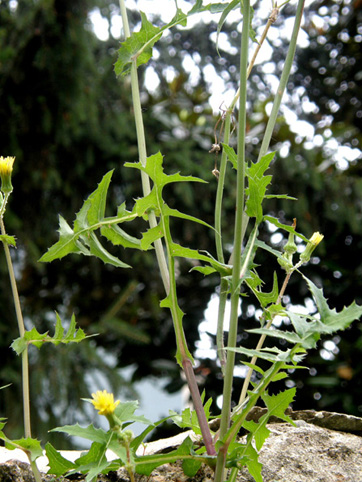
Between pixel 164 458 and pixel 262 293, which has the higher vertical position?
pixel 262 293

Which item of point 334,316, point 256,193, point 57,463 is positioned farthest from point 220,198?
point 57,463

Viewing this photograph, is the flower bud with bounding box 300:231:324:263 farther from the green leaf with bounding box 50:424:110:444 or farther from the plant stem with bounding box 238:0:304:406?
the green leaf with bounding box 50:424:110:444

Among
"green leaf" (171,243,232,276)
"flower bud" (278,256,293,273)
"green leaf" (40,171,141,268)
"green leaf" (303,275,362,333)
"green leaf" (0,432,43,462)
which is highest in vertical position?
"green leaf" (40,171,141,268)

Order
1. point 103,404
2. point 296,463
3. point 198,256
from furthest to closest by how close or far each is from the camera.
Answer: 1. point 296,463
2. point 198,256
3. point 103,404

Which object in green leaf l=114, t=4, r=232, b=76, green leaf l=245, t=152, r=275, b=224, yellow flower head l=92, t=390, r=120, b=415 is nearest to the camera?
yellow flower head l=92, t=390, r=120, b=415

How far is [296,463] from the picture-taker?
61 centimetres

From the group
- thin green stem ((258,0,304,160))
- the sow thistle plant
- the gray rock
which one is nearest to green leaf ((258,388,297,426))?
the sow thistle plant

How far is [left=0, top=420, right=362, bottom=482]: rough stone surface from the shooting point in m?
0.59

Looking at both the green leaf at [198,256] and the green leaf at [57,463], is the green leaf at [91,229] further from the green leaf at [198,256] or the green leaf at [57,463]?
the green leaf at [57,463]

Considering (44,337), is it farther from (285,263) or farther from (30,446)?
(285,263)

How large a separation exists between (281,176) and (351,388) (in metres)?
0.85

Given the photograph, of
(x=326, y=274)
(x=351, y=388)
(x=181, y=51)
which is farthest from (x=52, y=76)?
(x=351, y=388)

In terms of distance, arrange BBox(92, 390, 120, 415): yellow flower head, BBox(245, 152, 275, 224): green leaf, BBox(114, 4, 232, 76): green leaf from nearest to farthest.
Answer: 1. BBox(92, 390, 120, 415): yellow flower head
2. BBox(245, 152, 275, 224): green leaf
3. BBox(114, 4, 232, 76): green leaf

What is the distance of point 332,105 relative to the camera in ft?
8.48
